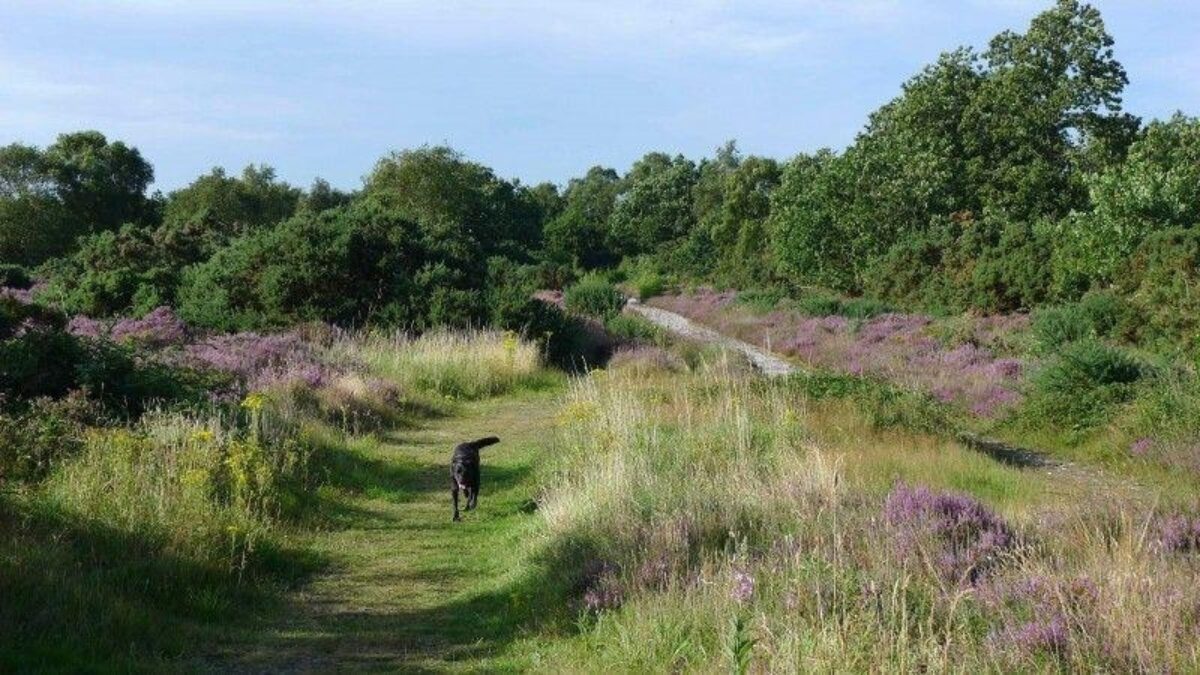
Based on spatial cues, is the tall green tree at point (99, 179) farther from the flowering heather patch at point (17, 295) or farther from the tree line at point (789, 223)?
the flowering heather patch at point (17, 295)

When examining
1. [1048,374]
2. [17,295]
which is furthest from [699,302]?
[1048,374]

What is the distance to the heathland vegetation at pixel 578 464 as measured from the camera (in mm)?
6086

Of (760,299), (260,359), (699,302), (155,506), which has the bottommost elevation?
(699,302)

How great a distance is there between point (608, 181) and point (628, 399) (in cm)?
13091

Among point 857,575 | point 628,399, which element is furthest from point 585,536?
point 628,399

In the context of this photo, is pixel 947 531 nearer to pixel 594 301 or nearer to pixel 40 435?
pixel 40 435

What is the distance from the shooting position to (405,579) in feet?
29.9

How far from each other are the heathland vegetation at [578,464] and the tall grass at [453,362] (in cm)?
9

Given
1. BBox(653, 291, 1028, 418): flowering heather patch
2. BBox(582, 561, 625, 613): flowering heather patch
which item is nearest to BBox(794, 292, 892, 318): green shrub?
BBox(653, 291, 1028, 418): flowering heather patch

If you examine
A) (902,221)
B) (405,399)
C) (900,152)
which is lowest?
(405,399)

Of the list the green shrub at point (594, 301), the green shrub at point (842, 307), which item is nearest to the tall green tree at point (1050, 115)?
the green shrub at point (842, 307)

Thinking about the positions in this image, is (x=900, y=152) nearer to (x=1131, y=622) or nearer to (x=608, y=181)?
(x=1131, y=622)

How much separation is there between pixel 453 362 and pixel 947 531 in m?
15.0

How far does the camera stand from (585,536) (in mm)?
8516
